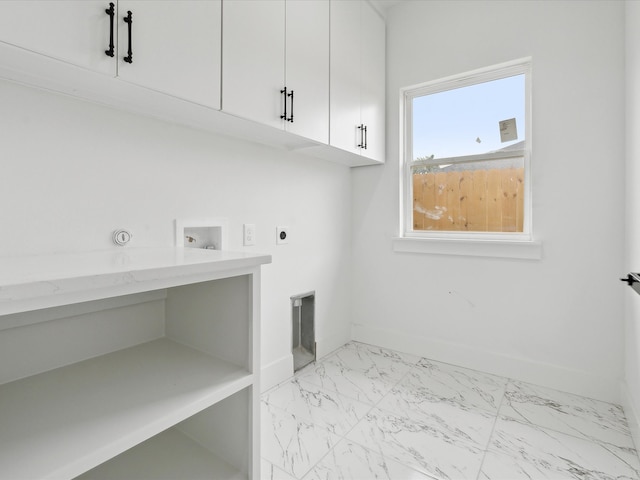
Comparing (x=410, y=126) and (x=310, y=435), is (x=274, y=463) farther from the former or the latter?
(x=410, y=126)

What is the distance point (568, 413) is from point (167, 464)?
1.91m

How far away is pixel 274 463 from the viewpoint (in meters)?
1.36

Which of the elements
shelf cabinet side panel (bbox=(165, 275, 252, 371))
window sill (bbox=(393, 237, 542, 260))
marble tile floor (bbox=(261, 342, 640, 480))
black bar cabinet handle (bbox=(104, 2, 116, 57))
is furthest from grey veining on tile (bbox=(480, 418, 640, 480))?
black bar cabinet handle (bbox=(104, 2, 116, 57))

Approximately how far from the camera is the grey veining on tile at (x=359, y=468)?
4.23ft

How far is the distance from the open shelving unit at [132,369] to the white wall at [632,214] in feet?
5.56

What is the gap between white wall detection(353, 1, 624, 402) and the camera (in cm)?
182

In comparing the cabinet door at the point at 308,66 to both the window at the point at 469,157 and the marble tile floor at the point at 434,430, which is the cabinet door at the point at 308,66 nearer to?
the window at the point at 469,157

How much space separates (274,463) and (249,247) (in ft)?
3.34

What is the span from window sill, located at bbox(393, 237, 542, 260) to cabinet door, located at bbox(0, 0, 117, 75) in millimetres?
2030

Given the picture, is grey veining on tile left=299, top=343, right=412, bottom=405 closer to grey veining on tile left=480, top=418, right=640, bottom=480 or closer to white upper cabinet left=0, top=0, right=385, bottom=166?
grey veining on tile left=480, top=418, right=640, bottom=480

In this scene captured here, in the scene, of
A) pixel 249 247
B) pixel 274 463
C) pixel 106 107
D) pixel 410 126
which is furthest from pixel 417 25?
pixel 274 463

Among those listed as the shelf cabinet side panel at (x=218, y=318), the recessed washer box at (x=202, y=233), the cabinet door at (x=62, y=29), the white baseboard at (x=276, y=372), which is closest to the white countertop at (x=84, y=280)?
the shelf cabinet side panel at (x=218, y=318)

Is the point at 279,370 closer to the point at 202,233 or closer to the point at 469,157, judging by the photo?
the point at 202,233

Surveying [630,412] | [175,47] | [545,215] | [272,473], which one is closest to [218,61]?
[175,47]
